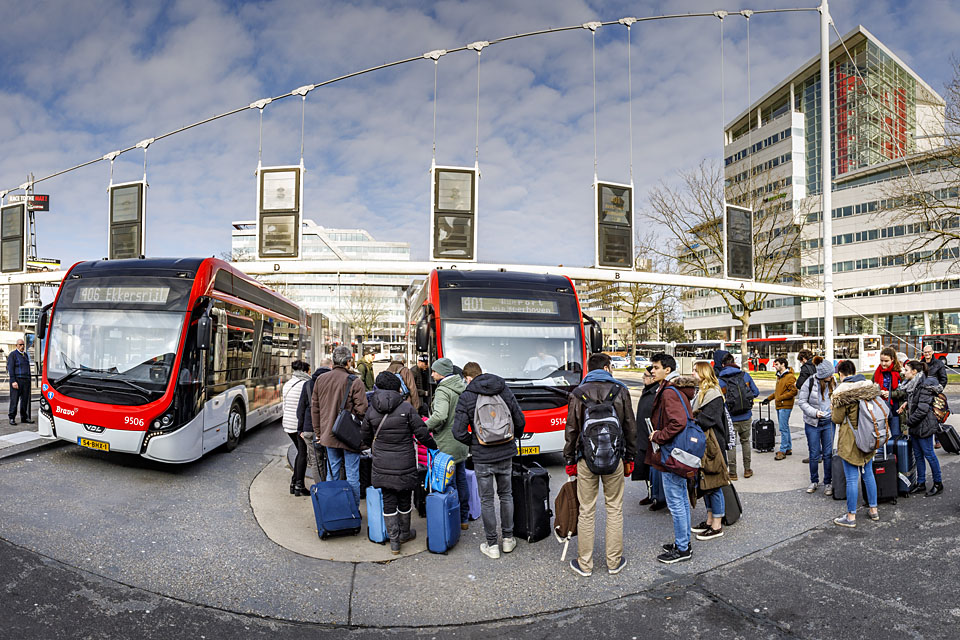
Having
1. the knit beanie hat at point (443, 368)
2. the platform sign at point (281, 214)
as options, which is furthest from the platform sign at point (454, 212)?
the knit beanie hat at point (443, 368)

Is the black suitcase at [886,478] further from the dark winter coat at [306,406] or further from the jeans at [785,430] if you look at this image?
the dark winter coat at [306,406]

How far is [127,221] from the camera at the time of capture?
14.7 meters

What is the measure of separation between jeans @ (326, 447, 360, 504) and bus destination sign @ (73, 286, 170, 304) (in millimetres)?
3732

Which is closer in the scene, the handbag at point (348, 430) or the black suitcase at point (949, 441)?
the handbag at point (348, 430)

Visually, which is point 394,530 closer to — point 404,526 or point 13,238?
point 404,526

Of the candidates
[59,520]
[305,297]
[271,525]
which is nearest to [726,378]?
[271,525]

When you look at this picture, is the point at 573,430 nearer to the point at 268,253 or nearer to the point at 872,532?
the point at 872,532

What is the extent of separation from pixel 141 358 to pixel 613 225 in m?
9.32

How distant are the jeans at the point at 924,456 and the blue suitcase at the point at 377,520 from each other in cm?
630

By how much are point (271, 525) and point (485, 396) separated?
2.82 m

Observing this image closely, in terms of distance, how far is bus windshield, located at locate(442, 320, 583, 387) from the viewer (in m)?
9.55

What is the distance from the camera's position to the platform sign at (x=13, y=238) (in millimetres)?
16562

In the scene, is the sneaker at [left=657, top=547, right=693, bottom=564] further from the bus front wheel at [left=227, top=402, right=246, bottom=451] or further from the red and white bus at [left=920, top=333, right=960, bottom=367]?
the red and white bus at [left=920, top=333, right=960, bottom=367]

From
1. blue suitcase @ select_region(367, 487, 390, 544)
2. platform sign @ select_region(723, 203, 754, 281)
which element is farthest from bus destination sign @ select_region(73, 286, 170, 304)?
platform sign @ select_region(723, 203, 754, 281)
